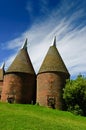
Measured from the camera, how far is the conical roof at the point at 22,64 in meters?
51.8

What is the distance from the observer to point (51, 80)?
49.4 meters

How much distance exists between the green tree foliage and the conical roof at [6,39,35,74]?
9931 mm

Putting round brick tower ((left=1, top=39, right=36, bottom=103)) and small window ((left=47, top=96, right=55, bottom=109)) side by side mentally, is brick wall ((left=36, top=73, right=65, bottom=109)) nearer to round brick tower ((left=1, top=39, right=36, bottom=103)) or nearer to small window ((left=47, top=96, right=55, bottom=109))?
small window ((left=47, top=96, right=55, bottom=109))

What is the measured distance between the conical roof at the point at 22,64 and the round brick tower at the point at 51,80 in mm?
2461

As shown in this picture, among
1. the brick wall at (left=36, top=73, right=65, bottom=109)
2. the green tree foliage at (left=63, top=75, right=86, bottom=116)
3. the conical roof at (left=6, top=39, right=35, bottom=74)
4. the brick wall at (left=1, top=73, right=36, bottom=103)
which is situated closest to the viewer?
the green tree foliage at (left=63, top=75, right=86, bottom=116)

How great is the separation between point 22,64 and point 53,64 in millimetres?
5893

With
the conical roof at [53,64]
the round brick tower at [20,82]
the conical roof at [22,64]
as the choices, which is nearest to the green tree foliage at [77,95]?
the conical roof at [53,64]

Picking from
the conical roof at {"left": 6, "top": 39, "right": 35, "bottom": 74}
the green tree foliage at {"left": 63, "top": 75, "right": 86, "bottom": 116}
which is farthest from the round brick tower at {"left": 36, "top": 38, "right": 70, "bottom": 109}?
the green tree foliage at {"left": 63, "top": 75, "right": 86, "bottom": 116}

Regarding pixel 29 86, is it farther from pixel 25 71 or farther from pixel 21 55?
pixel 21 55

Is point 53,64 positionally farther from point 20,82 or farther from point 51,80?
point 20,82

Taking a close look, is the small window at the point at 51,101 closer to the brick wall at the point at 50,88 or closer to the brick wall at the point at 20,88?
the brick wall at the point at 50,88

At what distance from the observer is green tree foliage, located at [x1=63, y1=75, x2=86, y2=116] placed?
1738 inches

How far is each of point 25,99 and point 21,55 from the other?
28.7 ft

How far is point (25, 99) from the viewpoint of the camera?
50.5 meters
